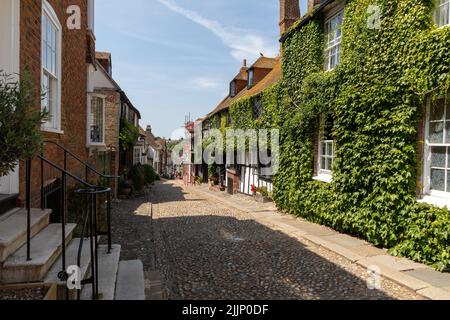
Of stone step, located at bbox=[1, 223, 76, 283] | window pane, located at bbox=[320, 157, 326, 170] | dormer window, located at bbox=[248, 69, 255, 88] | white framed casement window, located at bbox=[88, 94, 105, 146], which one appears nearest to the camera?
stone step, located at bbox=[1, 223, 76, 283]

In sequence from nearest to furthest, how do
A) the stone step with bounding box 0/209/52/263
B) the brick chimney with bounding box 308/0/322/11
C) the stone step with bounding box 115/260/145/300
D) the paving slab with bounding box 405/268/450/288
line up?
1. the stone step with bounding box 0/209/52/263
2. the stone step with bounding box 115/260/145/300
3. the paving slab with bounding box 405/268/450/288
4. the brick chimney with bounding box 308/0/322/11

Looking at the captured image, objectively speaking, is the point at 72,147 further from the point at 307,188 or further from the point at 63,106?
the point at 307,188

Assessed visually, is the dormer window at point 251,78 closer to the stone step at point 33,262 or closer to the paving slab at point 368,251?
the paving slab at point 368,251

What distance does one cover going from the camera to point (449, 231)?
17.9 ft

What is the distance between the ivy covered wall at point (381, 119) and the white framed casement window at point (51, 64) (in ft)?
21.5

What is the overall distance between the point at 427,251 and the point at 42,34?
7871 mm

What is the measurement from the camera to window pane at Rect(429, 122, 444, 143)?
6203mm

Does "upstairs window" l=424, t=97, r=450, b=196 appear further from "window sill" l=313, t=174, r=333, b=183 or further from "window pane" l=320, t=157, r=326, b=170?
"window pane" l=320, t=157, r=326, b=170

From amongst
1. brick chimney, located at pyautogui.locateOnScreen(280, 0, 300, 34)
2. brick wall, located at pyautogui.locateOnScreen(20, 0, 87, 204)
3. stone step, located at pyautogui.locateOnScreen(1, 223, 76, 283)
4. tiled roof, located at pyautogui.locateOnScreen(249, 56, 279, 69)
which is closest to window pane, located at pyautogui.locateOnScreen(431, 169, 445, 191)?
stone step, located at pyautogui.locateOnScreen(1, 223, 76, 283)

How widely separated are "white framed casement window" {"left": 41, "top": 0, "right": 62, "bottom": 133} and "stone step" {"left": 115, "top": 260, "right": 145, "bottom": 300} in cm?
295

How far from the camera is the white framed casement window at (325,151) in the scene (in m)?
9.79

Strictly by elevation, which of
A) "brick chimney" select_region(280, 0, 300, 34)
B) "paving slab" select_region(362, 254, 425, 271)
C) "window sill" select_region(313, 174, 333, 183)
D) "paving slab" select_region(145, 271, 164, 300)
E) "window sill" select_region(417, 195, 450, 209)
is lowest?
"paving slab" select_region(362, 254, 425, 271)

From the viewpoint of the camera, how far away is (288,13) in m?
16.2
